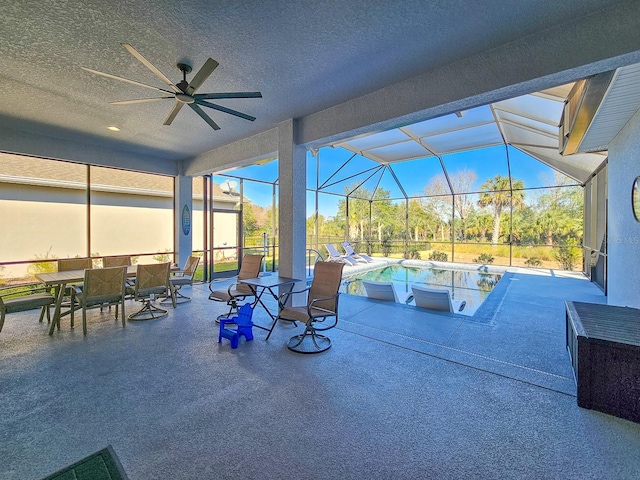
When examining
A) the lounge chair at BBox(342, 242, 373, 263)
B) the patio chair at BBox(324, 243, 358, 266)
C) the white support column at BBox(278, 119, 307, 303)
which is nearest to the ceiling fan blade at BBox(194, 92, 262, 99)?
the white support column at BBox(278, 119, 307, 303)

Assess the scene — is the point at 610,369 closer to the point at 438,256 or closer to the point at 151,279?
the point at 151,279

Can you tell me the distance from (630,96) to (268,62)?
385 centimetres

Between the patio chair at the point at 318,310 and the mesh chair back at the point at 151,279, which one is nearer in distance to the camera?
the patio chair at the point at 318,310

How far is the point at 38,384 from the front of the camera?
8.53ft

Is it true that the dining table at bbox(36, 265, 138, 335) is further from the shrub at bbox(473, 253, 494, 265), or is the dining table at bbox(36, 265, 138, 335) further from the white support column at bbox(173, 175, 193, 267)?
the shrub at bbox(473, 253, 494, 265)

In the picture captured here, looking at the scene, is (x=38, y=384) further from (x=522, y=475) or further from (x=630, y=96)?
(x=630, y=96)

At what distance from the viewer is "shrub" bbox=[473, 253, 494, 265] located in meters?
10.8

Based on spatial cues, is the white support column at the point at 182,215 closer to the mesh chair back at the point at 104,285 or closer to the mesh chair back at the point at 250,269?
the mesh chair back at the point at 104,285

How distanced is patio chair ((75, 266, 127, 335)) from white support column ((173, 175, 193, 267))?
3.47m

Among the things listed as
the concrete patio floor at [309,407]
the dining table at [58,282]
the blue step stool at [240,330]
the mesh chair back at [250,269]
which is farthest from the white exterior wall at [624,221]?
the dining table at [58,282]

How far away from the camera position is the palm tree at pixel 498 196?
10453 millimetres

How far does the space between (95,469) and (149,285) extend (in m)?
3.38

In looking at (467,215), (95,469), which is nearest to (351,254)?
(467,215)

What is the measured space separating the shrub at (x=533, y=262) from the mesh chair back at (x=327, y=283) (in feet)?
31.8
